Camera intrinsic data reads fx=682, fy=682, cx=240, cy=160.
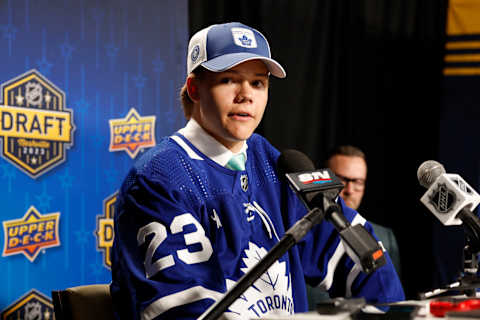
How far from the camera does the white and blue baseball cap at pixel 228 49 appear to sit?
1.53 meters

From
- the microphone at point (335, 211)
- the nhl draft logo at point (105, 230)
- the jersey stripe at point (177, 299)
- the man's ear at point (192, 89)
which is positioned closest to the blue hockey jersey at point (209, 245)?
the jersey stripe at point (177, 299)

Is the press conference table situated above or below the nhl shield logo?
below

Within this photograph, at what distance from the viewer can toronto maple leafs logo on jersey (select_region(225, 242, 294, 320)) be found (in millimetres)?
1402

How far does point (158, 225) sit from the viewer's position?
1.39 metres

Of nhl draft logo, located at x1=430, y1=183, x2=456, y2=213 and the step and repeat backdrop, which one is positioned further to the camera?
A: the step and repeat backdrop

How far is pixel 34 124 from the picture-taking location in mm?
2170

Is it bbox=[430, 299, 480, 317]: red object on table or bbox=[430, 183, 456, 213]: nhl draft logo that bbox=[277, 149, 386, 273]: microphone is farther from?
bbox=[430, 183, 456, 213]: nhl draft logo

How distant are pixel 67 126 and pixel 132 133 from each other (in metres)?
0.33

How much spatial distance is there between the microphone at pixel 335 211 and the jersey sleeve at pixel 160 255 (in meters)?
0.32

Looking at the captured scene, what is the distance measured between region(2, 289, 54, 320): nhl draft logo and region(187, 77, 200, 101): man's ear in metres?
0.95

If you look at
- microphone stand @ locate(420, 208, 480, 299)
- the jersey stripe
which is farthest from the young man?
microphone stand @ locate(420, 208, 480, 299)

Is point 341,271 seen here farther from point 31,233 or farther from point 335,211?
point 31,233

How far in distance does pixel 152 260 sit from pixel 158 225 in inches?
2.9

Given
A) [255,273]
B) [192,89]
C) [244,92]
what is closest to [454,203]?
[255,273]
